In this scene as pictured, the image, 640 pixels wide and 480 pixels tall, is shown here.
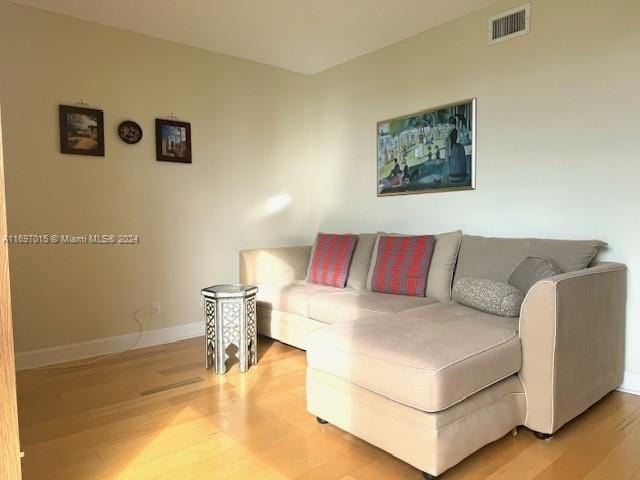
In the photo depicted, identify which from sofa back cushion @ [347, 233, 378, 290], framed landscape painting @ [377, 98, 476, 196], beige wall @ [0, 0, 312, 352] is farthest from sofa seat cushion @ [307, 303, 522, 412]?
beige wall @ [0, 0, 312, 352]

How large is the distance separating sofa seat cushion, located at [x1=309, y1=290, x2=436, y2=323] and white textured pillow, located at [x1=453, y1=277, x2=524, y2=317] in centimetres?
37

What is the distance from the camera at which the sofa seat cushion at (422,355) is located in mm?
1609

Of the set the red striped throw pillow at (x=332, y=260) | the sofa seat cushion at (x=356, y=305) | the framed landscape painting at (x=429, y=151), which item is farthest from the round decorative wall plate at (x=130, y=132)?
the framed landscape painting at (x=429, y=151)

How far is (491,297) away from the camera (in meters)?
2.25

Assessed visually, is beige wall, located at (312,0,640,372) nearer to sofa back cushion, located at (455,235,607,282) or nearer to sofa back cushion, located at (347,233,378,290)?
sofa back cushion, located at (455,235,607,282)

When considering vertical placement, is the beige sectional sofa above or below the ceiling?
below

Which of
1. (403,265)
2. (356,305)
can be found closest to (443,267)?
(403,265)

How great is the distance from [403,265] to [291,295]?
2.82 ft

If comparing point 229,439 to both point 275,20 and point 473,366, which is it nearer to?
point 473,366

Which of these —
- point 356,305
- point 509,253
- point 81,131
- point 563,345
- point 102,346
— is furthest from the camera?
point 102,346

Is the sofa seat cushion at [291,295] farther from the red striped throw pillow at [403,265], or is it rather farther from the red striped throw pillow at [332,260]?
the red striped throw pillow at [403,265]

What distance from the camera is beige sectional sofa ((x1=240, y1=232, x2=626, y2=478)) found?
1637 mm

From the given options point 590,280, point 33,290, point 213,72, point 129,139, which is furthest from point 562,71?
point 33,290

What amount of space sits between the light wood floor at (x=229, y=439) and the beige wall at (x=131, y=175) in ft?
2.37
